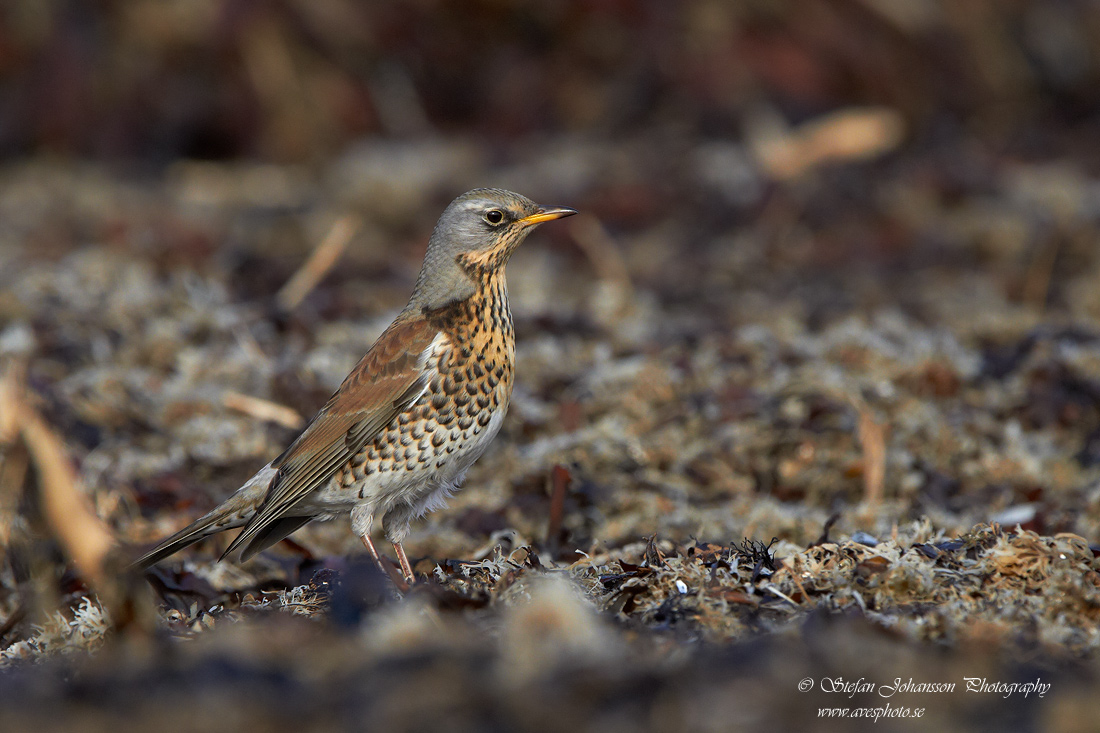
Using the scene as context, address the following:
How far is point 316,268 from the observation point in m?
7.46

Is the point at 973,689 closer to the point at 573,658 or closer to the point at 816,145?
the point at 573,658

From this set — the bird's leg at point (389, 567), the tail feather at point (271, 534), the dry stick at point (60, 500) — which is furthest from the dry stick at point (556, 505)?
the dry stick at point (60, 500)

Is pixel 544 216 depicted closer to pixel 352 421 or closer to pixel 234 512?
pixel 352 421

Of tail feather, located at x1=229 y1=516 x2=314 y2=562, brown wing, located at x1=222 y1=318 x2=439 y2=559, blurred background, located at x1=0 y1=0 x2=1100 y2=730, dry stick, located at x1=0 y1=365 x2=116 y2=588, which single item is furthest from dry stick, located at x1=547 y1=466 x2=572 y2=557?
dry stick, located at x1=0 y1=365 x2=116 y2=588

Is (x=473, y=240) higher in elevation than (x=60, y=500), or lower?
higher

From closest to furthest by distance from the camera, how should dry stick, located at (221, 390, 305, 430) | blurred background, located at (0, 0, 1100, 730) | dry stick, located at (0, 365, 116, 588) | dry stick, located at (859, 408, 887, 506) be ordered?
1. dry stick, located at (0, 365, 116, 588)
2. blurred background, located at (0, 0, 1100, 730)
3. dry stick, located at (859, 408, 887, 506)
4. dry stick, located at (221, 390, 305, 430)

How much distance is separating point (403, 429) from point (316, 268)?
3467mm

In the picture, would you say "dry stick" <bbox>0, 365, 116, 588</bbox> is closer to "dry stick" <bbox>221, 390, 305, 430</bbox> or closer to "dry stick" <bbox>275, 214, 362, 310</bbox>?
"dry stick" <bbox>221, 390, 305, 430</bbox>

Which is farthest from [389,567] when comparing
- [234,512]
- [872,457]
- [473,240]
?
[872,457]

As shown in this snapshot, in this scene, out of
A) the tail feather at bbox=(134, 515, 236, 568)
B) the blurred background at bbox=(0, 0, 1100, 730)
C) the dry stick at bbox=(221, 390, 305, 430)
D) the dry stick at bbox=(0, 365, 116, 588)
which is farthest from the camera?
the dry stick at bbox=(221, 390, 305, 430)

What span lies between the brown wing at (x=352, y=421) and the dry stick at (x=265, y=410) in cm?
128

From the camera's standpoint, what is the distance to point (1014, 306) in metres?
7.70

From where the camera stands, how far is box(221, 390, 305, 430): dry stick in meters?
5.68

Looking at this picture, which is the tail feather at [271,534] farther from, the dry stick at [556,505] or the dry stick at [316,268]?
the dry stick at [316,268]
